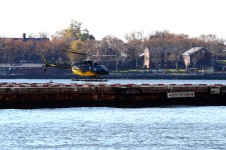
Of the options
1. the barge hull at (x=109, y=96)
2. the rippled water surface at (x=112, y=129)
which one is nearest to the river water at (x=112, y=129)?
the rippled water surface at (x=112, y=129)

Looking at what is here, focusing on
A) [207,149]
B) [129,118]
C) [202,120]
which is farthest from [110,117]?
[207,149]

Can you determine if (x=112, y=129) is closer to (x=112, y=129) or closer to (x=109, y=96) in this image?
(x=112, y=129)

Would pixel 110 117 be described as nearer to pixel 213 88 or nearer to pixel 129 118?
pixel 129 118

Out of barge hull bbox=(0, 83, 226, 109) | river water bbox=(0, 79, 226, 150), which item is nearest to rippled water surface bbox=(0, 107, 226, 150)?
river water bbox=(0, 79, 226, 150)

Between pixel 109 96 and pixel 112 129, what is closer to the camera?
pixel 112 129

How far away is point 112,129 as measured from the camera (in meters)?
71.9

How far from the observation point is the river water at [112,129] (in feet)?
205

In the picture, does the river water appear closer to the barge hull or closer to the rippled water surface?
the rippled water surface

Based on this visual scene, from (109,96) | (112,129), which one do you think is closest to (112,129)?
(112,129)

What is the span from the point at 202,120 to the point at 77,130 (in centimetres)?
1462

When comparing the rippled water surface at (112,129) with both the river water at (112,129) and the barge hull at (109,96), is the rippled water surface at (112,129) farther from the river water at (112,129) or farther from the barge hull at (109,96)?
the barge hull at (109,96)

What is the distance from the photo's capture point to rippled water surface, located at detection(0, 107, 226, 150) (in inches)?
2459

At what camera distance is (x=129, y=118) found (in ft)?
269

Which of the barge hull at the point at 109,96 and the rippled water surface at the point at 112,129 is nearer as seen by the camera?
the rippled water surface at the point at 112,129
